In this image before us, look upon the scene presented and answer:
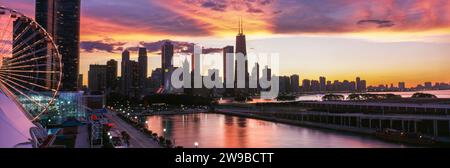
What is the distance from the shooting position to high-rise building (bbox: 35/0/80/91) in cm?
4216

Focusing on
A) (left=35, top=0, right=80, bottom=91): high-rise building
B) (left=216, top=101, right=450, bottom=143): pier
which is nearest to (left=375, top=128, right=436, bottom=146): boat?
(left=216, top=101, right=450, bottom=143): pier

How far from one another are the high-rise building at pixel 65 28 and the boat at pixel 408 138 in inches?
1421

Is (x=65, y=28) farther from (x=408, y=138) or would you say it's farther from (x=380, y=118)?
(x=408, y=138)

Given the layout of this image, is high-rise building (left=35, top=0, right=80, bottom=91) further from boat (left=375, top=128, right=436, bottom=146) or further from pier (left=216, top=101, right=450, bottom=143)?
boat (left=375, top=128, right=436, bottom=146)

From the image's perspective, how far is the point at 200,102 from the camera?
3625 centimetres

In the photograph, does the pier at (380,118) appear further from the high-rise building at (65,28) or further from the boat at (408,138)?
the high-rise building at (65,28)

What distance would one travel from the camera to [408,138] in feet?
35.8

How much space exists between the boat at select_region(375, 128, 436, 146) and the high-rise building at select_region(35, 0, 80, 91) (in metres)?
36.1

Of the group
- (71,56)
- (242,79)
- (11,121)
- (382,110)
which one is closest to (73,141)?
(11,121)

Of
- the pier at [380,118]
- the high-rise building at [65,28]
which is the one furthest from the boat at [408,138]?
the high-rise building at [65,28]

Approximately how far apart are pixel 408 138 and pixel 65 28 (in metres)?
41.6

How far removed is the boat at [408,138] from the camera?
1045 cm
